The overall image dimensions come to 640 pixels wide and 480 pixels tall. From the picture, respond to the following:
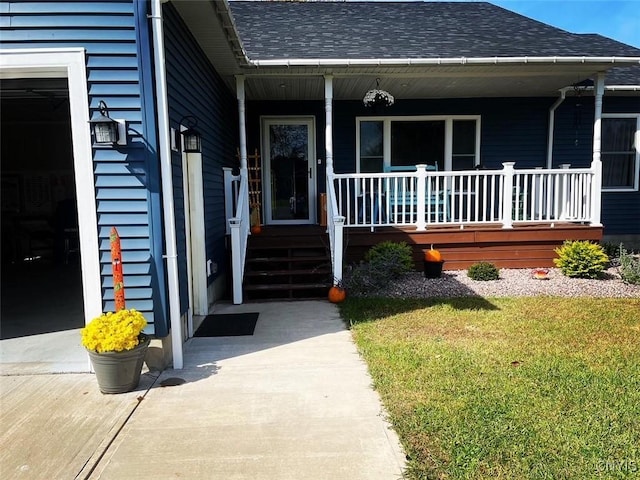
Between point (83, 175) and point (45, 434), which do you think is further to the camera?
point (83, 175)

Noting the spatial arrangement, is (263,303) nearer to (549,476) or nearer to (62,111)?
(549,476)

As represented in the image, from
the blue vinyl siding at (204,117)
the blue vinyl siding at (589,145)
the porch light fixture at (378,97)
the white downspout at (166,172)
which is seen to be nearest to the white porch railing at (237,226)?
the blue vinyl siding at (204,117)

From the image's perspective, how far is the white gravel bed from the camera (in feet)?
19.2

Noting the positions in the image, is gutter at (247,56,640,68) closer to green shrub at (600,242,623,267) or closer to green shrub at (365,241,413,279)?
green shrub at (365,241,413,279)

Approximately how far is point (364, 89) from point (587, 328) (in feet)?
16.7

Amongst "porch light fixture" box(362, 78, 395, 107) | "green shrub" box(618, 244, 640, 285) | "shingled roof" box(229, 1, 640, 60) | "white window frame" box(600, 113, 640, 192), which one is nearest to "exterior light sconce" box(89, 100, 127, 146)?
"shingled roof" box(229, 1, 640, 60)

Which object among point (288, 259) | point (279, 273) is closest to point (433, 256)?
point (288, 259)

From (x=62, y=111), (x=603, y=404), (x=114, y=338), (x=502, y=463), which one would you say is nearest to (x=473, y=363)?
(x=603, y=404)

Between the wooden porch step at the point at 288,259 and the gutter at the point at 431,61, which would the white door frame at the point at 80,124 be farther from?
the gutter at the point at 431,61

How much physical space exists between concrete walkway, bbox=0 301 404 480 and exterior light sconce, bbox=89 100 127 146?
6.02 ft

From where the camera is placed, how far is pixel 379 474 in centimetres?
223

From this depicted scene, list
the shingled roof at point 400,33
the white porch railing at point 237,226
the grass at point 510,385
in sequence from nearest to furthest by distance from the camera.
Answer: the grass at point 510,385
the white porch railing at point 237,226
the shingled roof at point 400,33

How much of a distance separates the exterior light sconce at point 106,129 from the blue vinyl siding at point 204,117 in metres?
0.80

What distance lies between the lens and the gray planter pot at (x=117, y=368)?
10.2 ft
